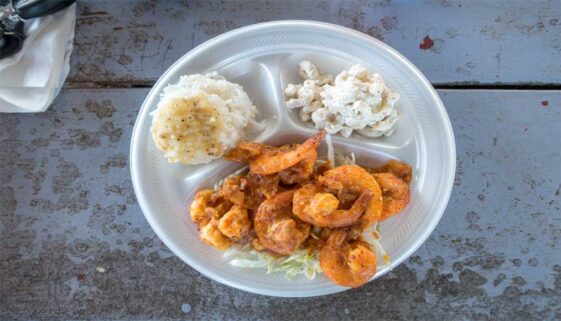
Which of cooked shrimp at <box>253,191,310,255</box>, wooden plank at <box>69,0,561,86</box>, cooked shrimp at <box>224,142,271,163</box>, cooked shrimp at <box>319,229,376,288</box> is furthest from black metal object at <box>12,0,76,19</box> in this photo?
cooked shrimp at <box>319,229,376,288</box>

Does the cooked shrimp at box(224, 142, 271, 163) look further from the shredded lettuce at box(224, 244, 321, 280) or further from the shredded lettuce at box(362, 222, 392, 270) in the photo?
the shredded lettuce at box(362, 222, 392, 270)

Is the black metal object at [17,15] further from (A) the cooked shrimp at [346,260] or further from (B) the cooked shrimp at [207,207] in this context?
(A) the cooked shrimp at [346,260]

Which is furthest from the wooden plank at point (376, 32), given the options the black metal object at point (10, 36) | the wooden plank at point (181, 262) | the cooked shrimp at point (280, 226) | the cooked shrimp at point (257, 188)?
the cooked shrimp at point (280, 226)

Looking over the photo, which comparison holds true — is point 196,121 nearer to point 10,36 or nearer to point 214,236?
point 214,236

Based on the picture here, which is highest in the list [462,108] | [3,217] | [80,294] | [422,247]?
[462,108]

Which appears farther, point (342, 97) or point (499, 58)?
point (499, 58)

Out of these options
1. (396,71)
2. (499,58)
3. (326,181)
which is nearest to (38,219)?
(326,181)

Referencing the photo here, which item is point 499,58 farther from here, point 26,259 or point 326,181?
point 26,259
